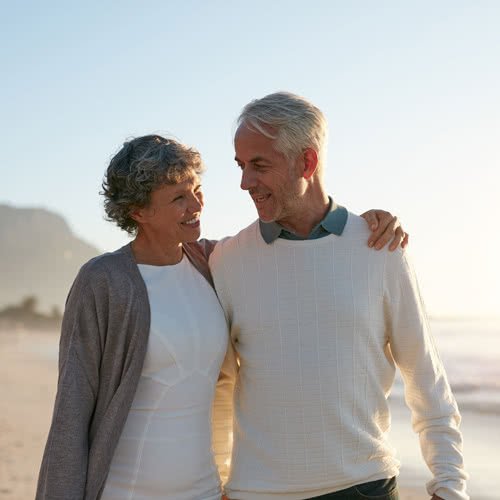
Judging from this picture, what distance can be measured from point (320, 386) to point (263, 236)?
1.76 ft

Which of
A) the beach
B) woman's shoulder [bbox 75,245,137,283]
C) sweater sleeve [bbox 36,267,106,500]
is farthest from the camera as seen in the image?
the beach

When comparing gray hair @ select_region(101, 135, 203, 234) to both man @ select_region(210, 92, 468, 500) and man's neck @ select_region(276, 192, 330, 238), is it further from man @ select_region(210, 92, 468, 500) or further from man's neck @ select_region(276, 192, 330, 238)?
man's neck @ select_region(276, 192, 330, 238)

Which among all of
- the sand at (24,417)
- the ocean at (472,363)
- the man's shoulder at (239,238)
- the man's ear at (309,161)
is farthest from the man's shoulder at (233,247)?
the ocean at (472,363)

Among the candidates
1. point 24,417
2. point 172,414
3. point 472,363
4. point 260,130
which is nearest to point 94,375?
point 172,414

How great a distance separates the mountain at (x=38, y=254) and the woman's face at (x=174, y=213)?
2117 inches

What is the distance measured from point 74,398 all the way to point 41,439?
6.51m

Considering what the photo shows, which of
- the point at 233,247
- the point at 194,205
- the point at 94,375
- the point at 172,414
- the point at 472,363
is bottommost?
the point at 472,363

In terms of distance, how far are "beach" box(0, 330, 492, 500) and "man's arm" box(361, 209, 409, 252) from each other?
147 inches

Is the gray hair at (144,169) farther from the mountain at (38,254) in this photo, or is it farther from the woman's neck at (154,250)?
the mountain at (38,254)

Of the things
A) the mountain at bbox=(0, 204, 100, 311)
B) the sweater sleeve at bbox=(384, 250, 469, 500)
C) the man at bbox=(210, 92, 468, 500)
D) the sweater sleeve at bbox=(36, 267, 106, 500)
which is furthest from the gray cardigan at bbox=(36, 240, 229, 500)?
the mountain at bbox=(0, 204, 100, 311)

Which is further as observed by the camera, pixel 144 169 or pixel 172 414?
pixel 144 169

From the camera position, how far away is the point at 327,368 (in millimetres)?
2658

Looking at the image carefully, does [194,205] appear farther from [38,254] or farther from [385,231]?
[38,254]

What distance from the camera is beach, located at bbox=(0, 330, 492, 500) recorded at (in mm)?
6521
